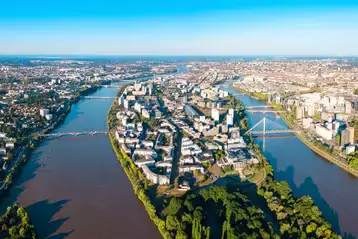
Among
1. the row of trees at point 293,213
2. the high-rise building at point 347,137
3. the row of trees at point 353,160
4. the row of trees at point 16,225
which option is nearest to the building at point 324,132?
the high-rise building at point 347,137

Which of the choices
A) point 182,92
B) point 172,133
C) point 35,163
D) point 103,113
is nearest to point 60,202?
point 35,163

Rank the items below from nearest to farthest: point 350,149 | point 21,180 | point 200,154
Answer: point 21,180, point 200,154, point 350,149

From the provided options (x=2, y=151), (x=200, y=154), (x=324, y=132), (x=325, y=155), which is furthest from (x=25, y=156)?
(x=324, y=132)

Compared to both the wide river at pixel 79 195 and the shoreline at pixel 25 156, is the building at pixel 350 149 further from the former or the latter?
the shoreline at pixel 25 156

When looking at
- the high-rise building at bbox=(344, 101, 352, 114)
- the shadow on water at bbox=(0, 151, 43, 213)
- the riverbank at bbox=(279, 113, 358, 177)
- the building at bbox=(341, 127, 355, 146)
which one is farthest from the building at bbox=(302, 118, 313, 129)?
the shadow on water at bbox=(0, 151, 43, 213)

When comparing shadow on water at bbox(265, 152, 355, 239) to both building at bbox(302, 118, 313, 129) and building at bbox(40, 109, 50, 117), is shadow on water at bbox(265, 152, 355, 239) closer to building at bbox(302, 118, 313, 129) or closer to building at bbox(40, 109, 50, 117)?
building at bbox(302, 118, 313, 129)

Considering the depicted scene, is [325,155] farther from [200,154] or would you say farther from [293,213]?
[293,213]
